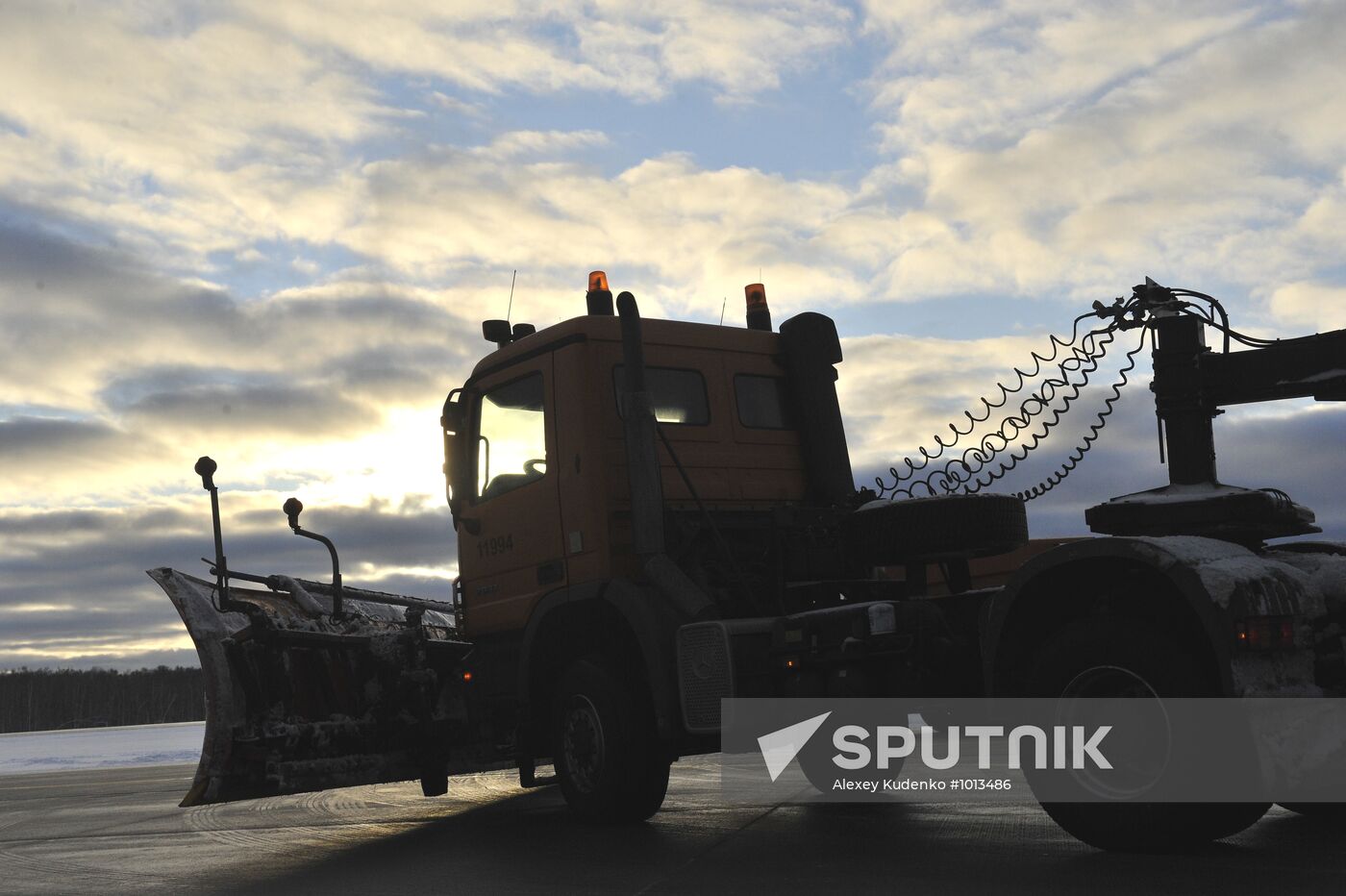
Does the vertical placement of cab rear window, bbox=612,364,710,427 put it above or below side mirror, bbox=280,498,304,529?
above

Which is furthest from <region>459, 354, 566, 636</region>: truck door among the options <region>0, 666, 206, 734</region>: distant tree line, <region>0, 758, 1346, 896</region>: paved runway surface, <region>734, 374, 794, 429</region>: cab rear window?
<region>0, 666, 206, 734</region>: distant tree line

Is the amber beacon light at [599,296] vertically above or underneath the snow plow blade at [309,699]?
above

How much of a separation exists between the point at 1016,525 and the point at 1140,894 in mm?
2812

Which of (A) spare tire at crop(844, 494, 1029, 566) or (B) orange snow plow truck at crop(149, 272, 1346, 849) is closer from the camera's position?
(B) orange snow plow truck at crop(149, 272, 1346, 849)

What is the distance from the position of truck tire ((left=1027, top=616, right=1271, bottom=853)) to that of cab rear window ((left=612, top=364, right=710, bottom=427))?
11.1ft

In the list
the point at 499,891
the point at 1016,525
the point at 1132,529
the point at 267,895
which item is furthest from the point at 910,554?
the point at 267,895

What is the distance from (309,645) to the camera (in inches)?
358

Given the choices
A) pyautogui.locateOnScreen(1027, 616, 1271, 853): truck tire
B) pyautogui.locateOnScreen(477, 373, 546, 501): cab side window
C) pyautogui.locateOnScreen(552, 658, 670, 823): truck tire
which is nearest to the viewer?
pyautogui.locateOnScreen(1027, 616, 1271, 853): truck tire

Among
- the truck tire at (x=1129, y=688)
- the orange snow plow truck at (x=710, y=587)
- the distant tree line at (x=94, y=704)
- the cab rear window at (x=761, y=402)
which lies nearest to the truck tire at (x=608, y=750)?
the orange snow plow truck at (x=710, y=587)

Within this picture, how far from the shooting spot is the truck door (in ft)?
29.0

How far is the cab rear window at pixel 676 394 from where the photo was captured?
891 cm

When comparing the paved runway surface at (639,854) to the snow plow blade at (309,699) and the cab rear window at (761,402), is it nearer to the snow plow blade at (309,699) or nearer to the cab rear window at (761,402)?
the snow plow blade at (309,699)

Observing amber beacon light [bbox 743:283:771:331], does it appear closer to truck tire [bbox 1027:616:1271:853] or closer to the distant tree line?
truck tire [bbox 1027:616:1271:853]

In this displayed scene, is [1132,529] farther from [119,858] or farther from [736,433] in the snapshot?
[119,858]
